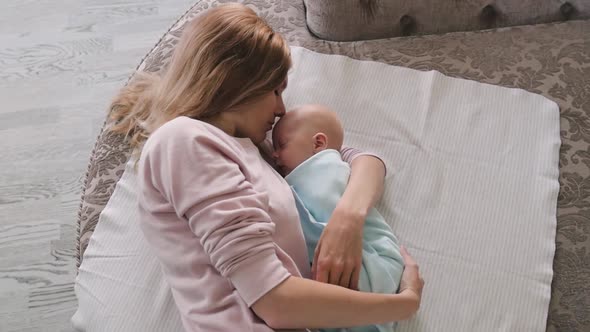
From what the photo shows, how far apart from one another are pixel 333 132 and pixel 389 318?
393mm

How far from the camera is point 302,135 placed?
3.79 ft

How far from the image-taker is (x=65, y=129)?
6.32 feet

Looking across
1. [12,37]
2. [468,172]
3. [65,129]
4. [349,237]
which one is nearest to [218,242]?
[349,237]

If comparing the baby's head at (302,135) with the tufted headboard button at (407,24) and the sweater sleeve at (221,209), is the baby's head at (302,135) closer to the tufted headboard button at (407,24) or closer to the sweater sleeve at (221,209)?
the sweater sleeve at (221,209)

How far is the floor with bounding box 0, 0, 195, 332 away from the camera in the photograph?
1.58 metres

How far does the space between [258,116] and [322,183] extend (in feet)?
0.59

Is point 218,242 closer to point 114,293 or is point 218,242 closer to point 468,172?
point 114,293

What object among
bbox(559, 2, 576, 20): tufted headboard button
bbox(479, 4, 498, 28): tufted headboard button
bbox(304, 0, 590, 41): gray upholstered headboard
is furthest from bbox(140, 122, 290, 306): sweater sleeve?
bbox(559, 2, 576, 20): tufted headboard button

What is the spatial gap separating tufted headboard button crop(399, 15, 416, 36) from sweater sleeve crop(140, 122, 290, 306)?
33.4 inches

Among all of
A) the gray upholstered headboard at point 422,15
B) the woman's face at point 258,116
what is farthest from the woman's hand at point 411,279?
the gray upholstered headboard at point 422,15

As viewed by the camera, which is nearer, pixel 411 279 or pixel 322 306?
pixel 322 306

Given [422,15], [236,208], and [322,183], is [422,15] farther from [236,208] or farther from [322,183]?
[236,208]

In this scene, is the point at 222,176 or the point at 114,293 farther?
the point at 114,293

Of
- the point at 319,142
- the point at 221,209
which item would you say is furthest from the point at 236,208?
the point at 319,142
